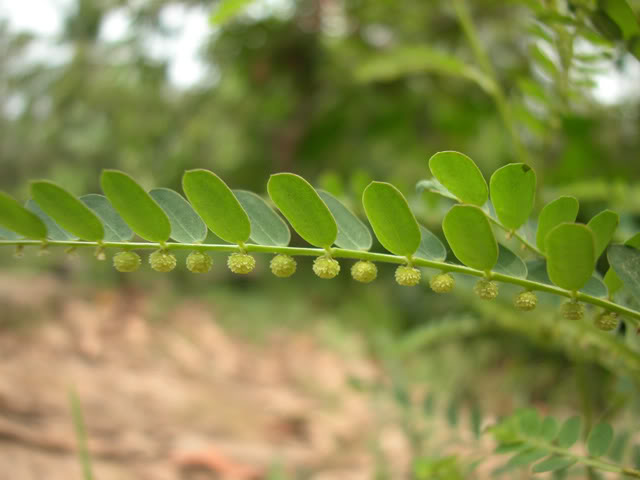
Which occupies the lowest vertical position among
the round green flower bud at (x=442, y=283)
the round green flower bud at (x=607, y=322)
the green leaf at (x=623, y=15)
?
the round green flower bud at (x=607, y=322)

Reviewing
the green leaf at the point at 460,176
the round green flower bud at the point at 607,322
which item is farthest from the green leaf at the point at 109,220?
the round green flower bud at the point at 607,322

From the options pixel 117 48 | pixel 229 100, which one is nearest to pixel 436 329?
pixel 229 100

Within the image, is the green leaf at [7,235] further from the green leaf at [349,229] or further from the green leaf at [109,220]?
the green leaf at [349,229]

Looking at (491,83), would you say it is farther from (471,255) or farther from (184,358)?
(184,358)

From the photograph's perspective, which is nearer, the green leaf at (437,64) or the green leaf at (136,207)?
the green leaf at (136,207)

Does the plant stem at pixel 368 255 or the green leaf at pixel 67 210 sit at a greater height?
the green leaf at pixel 67 210

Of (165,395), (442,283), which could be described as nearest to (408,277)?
(442,283)
